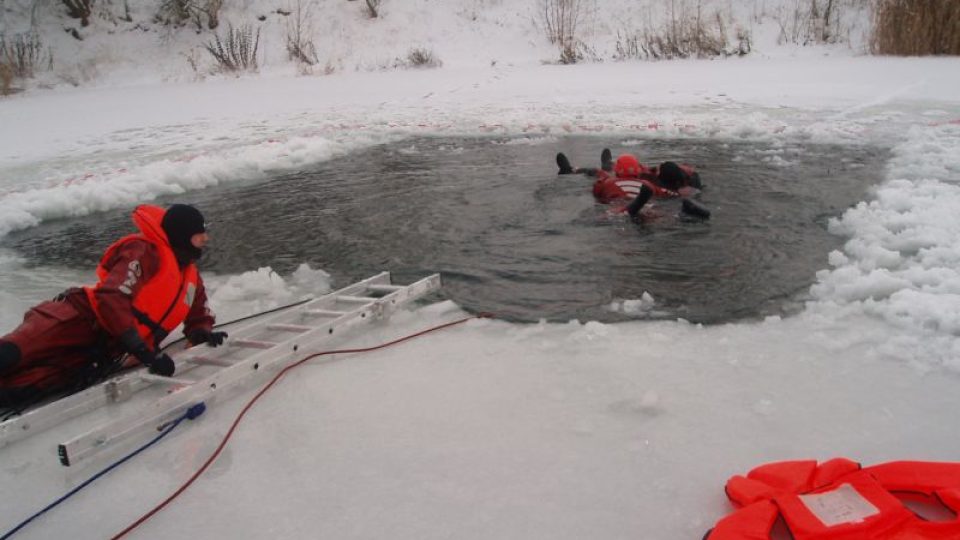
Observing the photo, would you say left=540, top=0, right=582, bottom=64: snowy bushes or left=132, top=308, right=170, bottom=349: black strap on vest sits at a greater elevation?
left=540, top=0, right=582, bottom=64: snowy bushes

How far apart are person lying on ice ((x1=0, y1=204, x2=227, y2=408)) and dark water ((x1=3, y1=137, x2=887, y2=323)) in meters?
1.43

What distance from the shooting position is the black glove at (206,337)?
3532 millimetres

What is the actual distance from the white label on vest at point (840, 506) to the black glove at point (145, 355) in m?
2.67

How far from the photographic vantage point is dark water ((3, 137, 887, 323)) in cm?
429

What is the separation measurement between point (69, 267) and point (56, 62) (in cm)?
1973

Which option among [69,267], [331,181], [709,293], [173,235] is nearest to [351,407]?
[173,235]

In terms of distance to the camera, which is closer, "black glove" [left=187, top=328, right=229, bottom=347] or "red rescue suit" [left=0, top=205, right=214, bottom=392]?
"red rescue suit" [left=0, top=205, right=214, bottom=392]

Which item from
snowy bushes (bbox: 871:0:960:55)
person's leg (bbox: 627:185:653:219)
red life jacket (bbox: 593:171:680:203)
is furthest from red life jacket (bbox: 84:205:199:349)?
snowy bushes (bbox: 871:0:960:55)

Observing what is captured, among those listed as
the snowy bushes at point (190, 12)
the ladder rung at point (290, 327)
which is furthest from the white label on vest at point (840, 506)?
the snowy bushes at point (190, 12)

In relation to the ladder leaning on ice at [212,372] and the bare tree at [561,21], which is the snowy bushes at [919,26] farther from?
the ladder leaning on ice at [212,372]

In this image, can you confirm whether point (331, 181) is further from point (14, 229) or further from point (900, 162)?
point (900, 162)

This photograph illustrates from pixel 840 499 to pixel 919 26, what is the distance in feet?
43.1

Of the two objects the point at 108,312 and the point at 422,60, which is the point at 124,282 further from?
the point at 422,60

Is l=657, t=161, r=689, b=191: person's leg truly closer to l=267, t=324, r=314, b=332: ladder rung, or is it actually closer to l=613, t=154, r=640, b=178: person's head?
l=613, t=154, r=640, b=178: person's head
